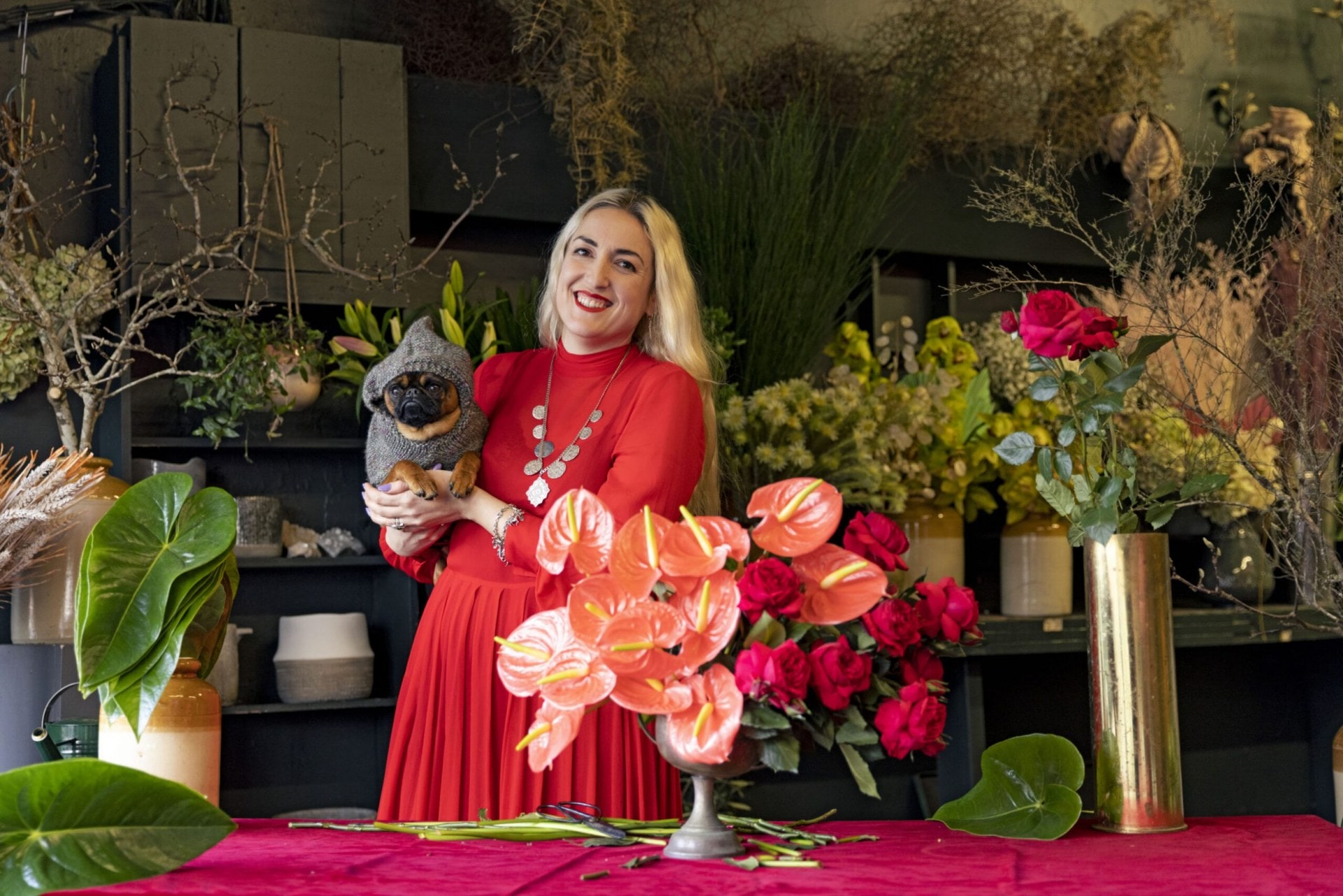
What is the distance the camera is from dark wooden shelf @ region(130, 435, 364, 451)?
3012 mm

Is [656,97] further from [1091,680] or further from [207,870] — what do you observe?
[207,870]

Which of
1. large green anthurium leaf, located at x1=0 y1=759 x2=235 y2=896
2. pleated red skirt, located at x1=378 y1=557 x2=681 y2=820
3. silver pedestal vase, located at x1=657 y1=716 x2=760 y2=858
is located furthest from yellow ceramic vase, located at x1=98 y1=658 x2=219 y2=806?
pleated red skirt, located at x1=378 y1=557 x2=681 y2=820

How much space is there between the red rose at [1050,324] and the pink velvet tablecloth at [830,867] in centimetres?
47

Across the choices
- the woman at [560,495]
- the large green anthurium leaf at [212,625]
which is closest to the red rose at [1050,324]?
the woman at [560,495]

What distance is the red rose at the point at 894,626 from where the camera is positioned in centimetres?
112

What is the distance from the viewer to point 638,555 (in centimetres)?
111

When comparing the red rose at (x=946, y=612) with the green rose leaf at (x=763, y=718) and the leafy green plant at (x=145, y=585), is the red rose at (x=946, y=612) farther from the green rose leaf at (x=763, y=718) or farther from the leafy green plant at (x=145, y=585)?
the leafy green plant at (x=145, y=585)

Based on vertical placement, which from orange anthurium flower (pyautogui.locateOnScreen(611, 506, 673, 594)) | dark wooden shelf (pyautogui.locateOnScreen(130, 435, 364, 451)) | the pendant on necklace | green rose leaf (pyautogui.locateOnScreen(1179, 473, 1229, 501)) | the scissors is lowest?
the scissors

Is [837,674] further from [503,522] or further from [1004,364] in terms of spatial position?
[1004,364]

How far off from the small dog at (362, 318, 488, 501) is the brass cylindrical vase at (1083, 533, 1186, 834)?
91 centimetres

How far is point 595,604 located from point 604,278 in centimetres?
92

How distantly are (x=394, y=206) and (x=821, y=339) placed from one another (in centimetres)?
103

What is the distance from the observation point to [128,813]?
1046mm

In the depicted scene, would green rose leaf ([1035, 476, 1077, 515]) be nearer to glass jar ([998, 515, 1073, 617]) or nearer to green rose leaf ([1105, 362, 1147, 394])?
green rose leaf ([1105, 362, 1147, 394])
